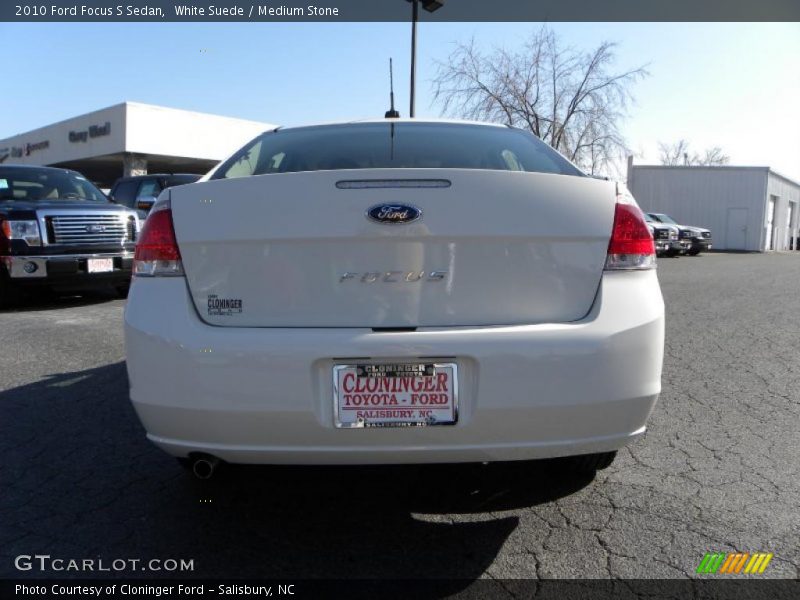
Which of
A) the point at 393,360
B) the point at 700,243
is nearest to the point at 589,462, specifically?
the point at 393,360

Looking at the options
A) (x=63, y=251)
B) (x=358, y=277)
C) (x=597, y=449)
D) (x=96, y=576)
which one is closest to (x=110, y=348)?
(x=63, y=251)

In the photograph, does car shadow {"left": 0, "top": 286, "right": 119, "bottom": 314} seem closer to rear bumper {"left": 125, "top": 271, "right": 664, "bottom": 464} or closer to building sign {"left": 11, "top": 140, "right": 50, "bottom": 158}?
rear bumper {"left": 125, "top": 271, "right": 664, "bottom": 464}

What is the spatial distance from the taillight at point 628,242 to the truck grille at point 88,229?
7.36 meters

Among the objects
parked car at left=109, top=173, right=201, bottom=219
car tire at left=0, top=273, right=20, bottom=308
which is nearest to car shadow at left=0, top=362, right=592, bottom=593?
car tire at left=0, top=273, right=20, bottom=308

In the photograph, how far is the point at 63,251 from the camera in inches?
317

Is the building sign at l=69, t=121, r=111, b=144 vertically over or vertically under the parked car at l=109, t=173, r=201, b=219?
over

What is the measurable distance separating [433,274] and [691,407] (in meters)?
2.54

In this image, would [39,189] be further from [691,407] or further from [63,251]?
[691,407]

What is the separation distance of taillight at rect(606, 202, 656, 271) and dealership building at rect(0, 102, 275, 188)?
30813 mm

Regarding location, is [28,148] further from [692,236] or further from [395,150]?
[395,150]

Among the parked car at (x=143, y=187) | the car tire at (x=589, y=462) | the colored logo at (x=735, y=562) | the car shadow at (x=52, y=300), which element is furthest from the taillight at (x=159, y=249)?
the parked car at (x=143, y=187)

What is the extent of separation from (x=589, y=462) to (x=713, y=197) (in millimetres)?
37252

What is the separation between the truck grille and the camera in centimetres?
809

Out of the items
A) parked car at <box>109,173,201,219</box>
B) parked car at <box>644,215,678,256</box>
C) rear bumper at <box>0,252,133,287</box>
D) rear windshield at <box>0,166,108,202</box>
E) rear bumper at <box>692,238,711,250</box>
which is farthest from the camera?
rear bumper at <box>692,238,711,250</box>
